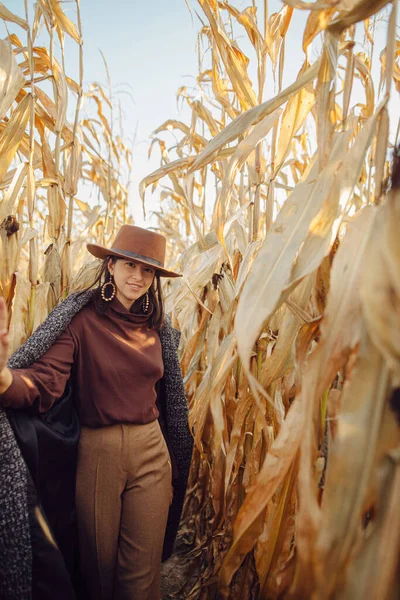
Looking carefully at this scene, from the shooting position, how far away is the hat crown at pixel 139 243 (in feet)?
4.23

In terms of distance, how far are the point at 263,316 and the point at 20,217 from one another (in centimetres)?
113

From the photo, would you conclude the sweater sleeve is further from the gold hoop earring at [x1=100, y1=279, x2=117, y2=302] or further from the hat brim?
the hat brim

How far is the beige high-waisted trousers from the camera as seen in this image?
114 centimetres

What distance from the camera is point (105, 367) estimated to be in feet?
3.92

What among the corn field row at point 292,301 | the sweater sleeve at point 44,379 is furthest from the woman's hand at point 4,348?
the corn field row at point 292,301

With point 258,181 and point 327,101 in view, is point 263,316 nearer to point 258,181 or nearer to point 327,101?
point 327,101

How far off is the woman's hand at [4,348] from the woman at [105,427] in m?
0.07

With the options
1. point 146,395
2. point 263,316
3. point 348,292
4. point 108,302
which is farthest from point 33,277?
point 348,292

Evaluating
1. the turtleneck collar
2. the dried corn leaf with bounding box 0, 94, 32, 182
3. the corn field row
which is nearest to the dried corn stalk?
the corn field row

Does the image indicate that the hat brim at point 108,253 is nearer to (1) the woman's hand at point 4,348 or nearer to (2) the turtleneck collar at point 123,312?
(2) the turtleneck collar at point 123,312

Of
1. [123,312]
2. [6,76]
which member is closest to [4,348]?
[123,312]

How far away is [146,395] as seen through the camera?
1.26 metres

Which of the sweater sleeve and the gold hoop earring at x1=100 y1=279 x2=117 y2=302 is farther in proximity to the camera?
the gold hoop earring at x1=100 y1=279 x2=117 y2=302

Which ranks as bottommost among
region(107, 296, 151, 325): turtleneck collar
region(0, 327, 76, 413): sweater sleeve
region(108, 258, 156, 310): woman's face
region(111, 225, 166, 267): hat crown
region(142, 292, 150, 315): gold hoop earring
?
region(0, 327, 76, 413): sweater sleeve
